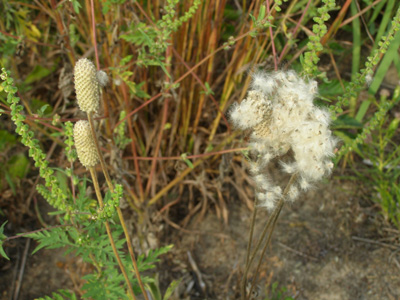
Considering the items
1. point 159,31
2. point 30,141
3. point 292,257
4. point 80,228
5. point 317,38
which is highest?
point 317,38

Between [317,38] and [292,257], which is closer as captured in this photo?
[317,38]

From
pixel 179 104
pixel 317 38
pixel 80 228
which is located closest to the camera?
pixel 317 38

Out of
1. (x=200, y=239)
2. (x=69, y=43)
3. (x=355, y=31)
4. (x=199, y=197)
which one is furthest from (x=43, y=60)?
(x=355, y=31)

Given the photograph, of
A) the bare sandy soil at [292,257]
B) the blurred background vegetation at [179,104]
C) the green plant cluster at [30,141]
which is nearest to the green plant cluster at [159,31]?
the blurred background vegetation at [179,104]

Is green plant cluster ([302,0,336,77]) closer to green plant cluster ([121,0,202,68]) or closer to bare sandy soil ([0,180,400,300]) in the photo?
green plant cluster ([121,0,202,68])

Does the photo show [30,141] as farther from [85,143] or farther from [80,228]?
[80,228]

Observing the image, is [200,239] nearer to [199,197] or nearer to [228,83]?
[199,197]

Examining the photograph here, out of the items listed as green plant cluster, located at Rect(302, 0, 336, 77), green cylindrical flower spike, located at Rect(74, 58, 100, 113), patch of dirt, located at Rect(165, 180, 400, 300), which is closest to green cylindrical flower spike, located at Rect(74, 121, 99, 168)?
green cylindrical flower spike, located at Rect(74, 58, 100, 113)

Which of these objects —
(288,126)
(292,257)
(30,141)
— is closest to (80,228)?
(30,141)
